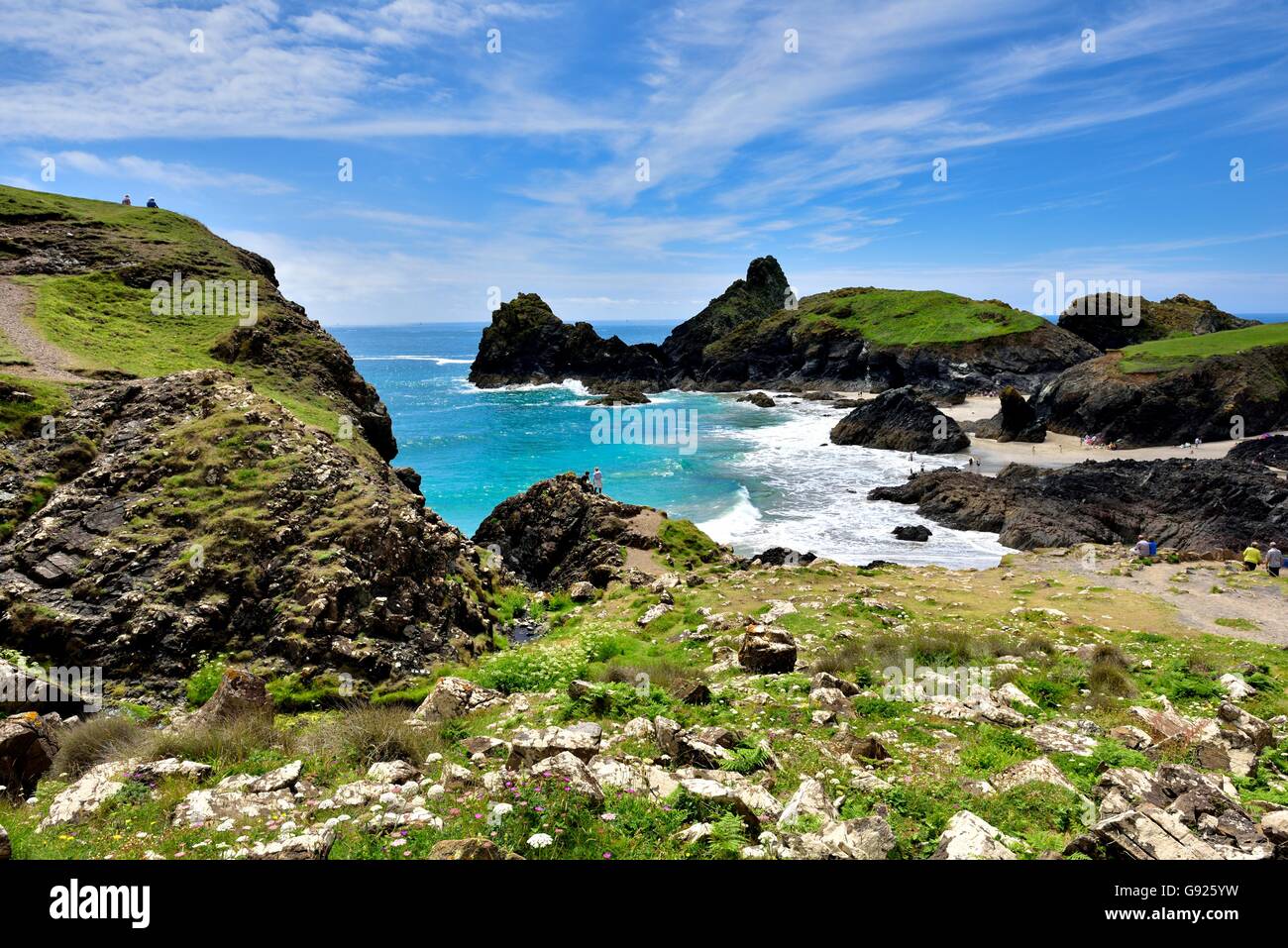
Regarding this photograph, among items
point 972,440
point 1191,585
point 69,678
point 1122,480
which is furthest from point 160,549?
point 972,440

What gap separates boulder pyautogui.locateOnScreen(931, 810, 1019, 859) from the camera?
5.30 m

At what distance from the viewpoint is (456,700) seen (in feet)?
34.1

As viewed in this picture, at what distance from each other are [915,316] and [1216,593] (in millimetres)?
111239

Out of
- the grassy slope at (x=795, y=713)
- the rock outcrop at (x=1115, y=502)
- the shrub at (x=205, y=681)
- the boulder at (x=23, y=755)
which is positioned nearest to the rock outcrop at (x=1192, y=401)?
the rock outcrop at (x=1115, y=502)

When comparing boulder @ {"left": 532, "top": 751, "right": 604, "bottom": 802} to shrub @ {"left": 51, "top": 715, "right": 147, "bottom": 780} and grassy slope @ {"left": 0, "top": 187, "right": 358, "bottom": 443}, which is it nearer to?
shrub @ {"left": 51, "top": 715, "right": 147, "bottom": 780}

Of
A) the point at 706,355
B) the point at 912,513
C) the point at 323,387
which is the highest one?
the point at 706,355

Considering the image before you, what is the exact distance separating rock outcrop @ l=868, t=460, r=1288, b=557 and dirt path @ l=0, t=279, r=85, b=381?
41.6m

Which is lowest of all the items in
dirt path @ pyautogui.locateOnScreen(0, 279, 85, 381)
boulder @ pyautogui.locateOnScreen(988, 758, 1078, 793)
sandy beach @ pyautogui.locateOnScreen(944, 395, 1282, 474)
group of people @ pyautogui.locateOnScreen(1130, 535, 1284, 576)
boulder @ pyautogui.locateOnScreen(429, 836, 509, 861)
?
group of people @ pyautogui.locateOnScreen(1130, 535, 1284, 576)

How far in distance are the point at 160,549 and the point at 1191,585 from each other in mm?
30063

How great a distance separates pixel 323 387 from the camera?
28656 millimetres

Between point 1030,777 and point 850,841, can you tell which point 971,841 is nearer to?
point 850,841

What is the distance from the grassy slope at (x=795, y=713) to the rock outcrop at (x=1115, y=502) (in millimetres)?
12236

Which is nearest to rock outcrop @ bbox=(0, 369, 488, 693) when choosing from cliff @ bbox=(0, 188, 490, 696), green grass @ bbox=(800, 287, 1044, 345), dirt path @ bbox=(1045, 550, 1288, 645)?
cliff @ bbox=(0, 188, 490, 696)
